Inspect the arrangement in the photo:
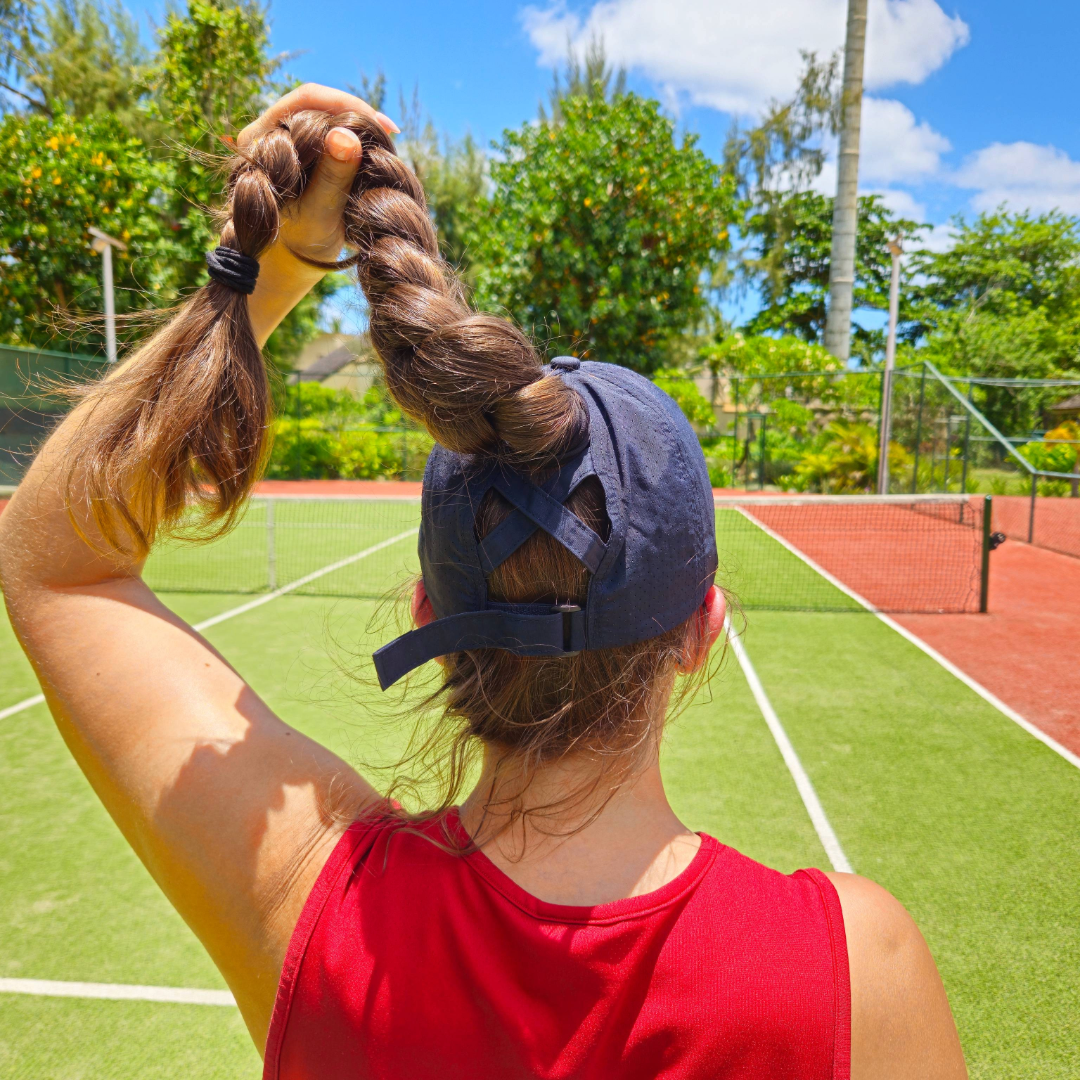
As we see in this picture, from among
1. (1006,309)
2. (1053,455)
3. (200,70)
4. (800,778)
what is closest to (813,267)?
(1006,309)

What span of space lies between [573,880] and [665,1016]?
16 centimetres

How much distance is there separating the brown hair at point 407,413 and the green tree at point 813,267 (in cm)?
3756

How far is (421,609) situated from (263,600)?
904 cm

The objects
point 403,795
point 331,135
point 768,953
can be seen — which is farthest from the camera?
point 403,795

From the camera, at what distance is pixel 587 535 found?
0.89 meters

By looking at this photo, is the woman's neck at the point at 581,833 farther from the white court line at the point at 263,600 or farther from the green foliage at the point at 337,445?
the green foliage at the point at 337,445

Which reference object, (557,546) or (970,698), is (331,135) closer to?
(557,546)

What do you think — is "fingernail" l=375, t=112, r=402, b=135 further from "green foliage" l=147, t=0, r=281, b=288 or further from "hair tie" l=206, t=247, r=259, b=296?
"green foliage" l=147, t=0, r=281, b=288

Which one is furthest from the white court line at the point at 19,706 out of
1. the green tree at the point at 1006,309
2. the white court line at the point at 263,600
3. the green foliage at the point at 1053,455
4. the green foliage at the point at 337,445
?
the green tree at the point at 1006,309

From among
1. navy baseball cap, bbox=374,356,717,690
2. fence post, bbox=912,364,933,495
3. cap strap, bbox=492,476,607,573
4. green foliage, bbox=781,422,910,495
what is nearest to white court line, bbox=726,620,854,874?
navy baseball cap, bbox=374,356,717,690

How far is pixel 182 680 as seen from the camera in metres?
1.07

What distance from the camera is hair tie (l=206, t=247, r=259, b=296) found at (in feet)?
3.13

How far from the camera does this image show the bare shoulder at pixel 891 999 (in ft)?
2.72

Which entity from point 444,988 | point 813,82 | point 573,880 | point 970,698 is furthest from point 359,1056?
point 813,82
